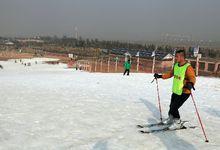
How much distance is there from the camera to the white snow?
8.72m

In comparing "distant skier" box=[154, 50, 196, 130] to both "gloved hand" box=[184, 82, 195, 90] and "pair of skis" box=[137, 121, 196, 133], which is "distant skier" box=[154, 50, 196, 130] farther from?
"pair of skis" box=[137, 121, 196, 133]

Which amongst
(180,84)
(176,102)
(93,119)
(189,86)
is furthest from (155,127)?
(93,119)

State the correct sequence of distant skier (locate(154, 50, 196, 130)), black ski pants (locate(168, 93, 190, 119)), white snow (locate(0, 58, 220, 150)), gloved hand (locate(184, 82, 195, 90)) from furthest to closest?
black ski pants (locate(168, 93, 190, 119)) → distant skier (locate(154, 50, 196, 130)) → gloved hand (locate(184, 82, 195, 90)) → white snow (locate(0, 58, 220, 150))

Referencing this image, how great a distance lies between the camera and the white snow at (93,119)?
8.72 metres

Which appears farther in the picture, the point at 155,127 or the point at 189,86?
the point at 155,127

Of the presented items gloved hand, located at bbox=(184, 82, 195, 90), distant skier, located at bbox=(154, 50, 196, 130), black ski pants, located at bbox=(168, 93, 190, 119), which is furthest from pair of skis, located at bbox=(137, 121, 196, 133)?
gloved hand, located at bbox=(184, 82, 195, 90)

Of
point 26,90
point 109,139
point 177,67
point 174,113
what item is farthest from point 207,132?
point 26,90

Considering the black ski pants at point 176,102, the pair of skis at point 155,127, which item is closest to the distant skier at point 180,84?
the black ski pants at point 176,102

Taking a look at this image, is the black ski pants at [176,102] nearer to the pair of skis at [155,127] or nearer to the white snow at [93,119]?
the pair of skis at [155,127]

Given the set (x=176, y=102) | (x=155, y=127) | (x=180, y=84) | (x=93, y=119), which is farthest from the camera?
(x=93, y=119)

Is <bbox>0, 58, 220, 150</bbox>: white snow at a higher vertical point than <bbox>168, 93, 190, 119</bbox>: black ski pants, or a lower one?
lower

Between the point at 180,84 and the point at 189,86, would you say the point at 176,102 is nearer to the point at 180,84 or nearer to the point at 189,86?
the point at 180,84

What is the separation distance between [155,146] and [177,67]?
2.32m

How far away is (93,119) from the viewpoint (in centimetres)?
1126
